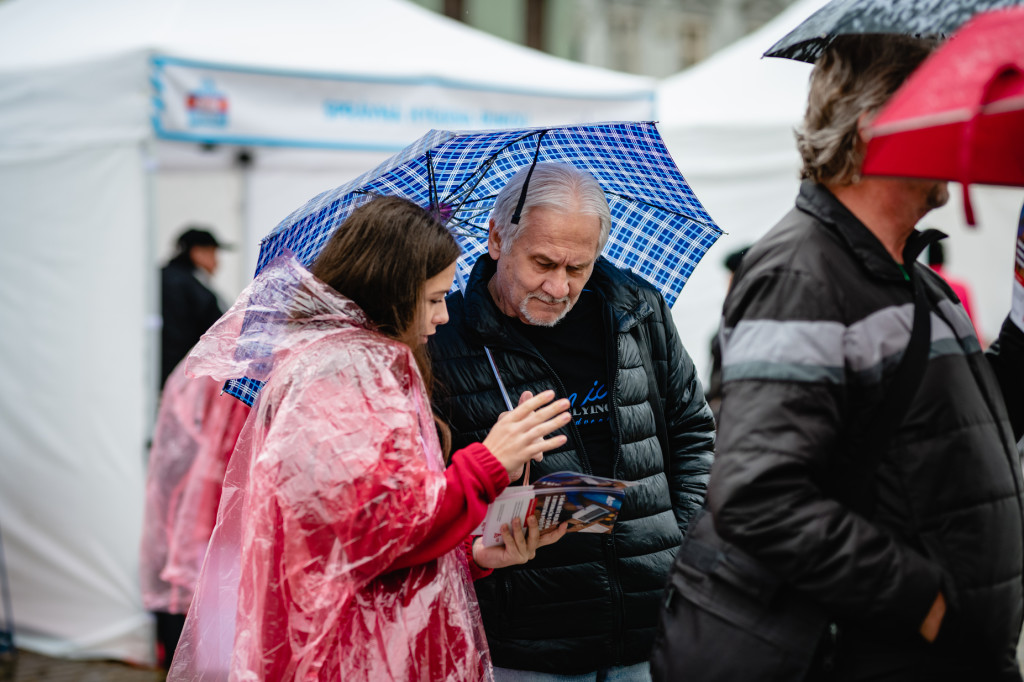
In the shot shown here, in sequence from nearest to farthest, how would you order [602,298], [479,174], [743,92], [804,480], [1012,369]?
[804,480]
[1012,369]
[602,298]
[479,174]
[743,92]

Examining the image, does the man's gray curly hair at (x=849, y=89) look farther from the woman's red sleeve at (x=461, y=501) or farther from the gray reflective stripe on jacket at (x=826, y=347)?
the woman's red sleeve at (x=461, y=501)

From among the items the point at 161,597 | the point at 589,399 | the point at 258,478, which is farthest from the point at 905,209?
the point at 161,597

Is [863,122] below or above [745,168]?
above

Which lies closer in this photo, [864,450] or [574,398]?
[864,450]

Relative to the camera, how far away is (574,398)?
2.19 m

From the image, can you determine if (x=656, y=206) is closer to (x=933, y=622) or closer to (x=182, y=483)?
(x=933, y=622)

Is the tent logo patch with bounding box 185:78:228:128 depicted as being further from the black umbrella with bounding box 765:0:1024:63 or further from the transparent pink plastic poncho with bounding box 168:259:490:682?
the black umbrella with bounding box 765:0:1024:63

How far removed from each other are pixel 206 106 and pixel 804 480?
3790 mm

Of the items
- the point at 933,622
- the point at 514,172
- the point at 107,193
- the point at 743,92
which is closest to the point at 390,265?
the point at 514,172

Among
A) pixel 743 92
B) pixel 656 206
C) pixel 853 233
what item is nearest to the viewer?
pixel 853 233

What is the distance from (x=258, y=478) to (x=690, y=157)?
548 cm

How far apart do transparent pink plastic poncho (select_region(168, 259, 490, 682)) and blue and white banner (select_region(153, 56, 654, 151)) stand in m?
2.92

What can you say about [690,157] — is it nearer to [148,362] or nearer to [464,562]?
[148,362]

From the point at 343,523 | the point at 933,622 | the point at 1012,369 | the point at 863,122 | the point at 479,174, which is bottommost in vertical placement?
the point at 343,523
